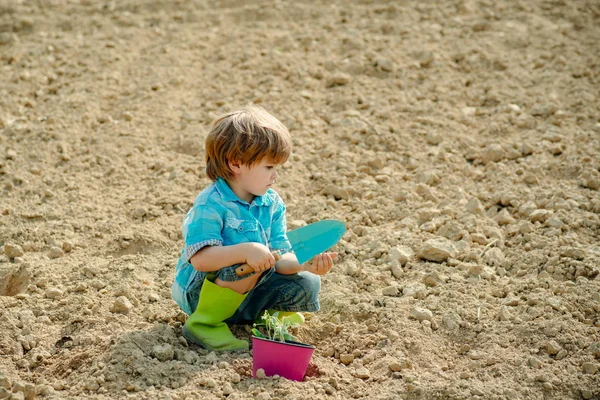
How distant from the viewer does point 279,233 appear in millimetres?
3217

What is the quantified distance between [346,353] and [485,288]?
729mm

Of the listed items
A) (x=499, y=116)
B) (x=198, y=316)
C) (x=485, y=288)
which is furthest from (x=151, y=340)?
(x=499, y=116)

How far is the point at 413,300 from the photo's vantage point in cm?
339

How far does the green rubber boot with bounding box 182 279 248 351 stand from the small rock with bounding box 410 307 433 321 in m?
0.68

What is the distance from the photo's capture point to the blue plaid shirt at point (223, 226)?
299 cm

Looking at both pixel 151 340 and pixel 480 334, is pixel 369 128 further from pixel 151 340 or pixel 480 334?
pixel 151 340

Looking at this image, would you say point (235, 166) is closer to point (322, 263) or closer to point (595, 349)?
point (322, 263)

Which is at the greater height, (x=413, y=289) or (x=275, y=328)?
(x=275, y=328)

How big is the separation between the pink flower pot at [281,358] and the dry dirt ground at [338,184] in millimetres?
56

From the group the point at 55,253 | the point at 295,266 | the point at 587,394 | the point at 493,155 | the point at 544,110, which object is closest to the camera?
the point at 587,394

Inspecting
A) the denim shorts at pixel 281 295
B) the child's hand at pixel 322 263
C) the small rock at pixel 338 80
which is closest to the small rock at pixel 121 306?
the denim shorts at pixel 281 295

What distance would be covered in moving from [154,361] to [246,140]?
0.85 meters

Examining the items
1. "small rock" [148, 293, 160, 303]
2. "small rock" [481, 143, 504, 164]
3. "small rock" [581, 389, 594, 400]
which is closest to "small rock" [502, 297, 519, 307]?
"small rock" [581, 389, 594, 400]

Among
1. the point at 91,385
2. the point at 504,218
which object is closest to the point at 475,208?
the point at 504,218
